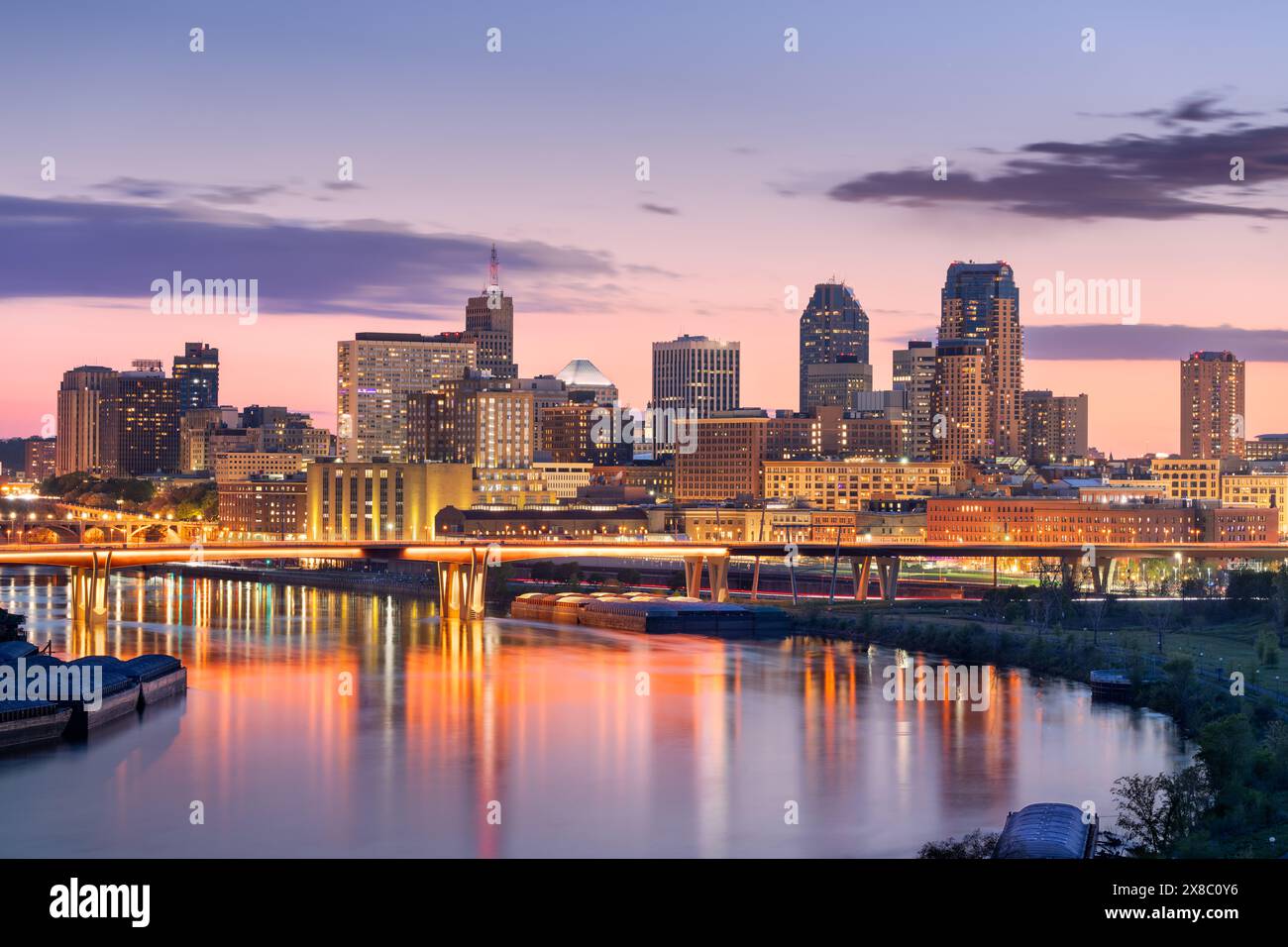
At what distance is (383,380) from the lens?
17900 centimetres

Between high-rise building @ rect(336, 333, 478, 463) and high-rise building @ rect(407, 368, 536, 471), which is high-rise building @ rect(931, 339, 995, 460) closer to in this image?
high-rise building @ rect(407, 368, 536, 471)

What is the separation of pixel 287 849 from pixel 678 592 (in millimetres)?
57785

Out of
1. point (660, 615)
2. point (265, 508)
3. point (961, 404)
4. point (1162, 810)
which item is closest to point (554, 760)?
point (1162, 810)


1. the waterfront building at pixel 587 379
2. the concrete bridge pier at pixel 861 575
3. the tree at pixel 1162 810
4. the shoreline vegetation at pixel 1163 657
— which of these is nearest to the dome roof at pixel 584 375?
the waterfront building at pixel 587 379

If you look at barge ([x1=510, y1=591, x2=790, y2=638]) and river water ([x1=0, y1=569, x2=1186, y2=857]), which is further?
barge ([x1=510, y1=591, x2=790, y2=638])

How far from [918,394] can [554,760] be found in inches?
5591

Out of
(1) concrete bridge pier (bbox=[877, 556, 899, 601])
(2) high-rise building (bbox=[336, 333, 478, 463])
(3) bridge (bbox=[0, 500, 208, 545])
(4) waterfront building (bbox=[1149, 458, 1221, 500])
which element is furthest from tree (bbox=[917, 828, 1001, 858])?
(2) high-rise building (bbox=[336, 333, 478, 463])

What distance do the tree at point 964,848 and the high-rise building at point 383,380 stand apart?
503 feet

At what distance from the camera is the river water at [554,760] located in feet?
94.5

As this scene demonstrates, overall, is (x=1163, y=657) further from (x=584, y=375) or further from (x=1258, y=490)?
(x=584, y=375)

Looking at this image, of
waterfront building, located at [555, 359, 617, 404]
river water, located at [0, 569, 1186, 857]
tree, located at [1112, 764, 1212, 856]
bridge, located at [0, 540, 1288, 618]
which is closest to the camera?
tree, located at [1112, 764, 1212, 856]

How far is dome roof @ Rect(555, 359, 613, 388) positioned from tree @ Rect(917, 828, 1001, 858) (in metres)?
165

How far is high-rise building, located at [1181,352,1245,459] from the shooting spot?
163875 mm
